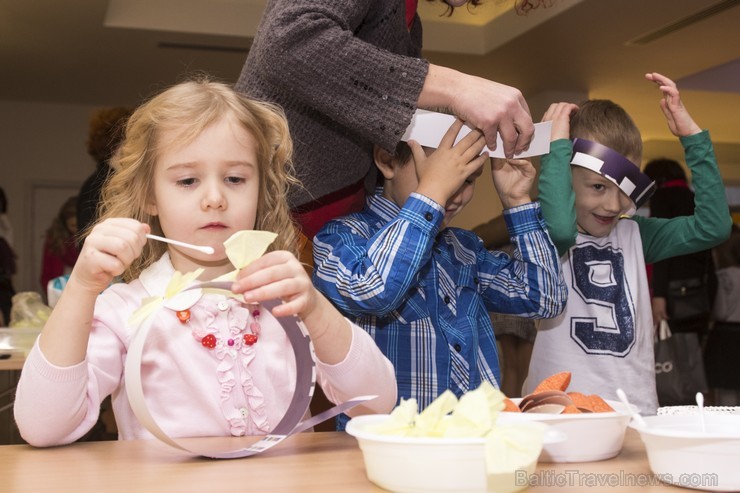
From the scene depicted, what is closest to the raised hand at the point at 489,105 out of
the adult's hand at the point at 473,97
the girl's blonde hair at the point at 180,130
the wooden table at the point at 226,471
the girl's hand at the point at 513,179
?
the adult's hand at the point at 473,97

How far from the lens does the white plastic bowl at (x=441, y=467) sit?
676mm

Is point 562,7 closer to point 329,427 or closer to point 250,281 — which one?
point 329,427

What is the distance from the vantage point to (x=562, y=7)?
5539 millimetres

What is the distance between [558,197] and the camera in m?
1.80

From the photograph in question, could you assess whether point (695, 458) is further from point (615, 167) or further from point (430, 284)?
point (615, 167)

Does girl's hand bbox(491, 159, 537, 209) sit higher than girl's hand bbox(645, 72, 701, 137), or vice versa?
girl's hand bbox(645, 72, 701, 137)

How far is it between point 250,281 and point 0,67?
7234 millimetres

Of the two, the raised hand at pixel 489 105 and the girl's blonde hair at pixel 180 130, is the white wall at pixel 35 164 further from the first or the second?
the raised hand at pixel 489 105

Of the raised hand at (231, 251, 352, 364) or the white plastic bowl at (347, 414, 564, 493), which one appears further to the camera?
the raised hand at (231, 251, 352, 364)

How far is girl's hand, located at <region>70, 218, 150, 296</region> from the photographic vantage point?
89 cm

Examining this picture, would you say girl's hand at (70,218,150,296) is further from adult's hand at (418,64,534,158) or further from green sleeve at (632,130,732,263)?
green sleeve at (632,130,732,263)

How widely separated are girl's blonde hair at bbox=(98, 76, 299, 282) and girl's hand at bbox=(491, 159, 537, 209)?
0.49 metres

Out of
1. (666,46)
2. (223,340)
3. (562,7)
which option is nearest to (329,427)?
(223,340)

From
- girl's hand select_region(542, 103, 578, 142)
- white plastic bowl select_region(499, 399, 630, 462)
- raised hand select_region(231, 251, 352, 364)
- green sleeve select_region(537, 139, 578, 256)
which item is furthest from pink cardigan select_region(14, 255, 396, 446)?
girl's hand select_region(542, 103, 578, 142)
